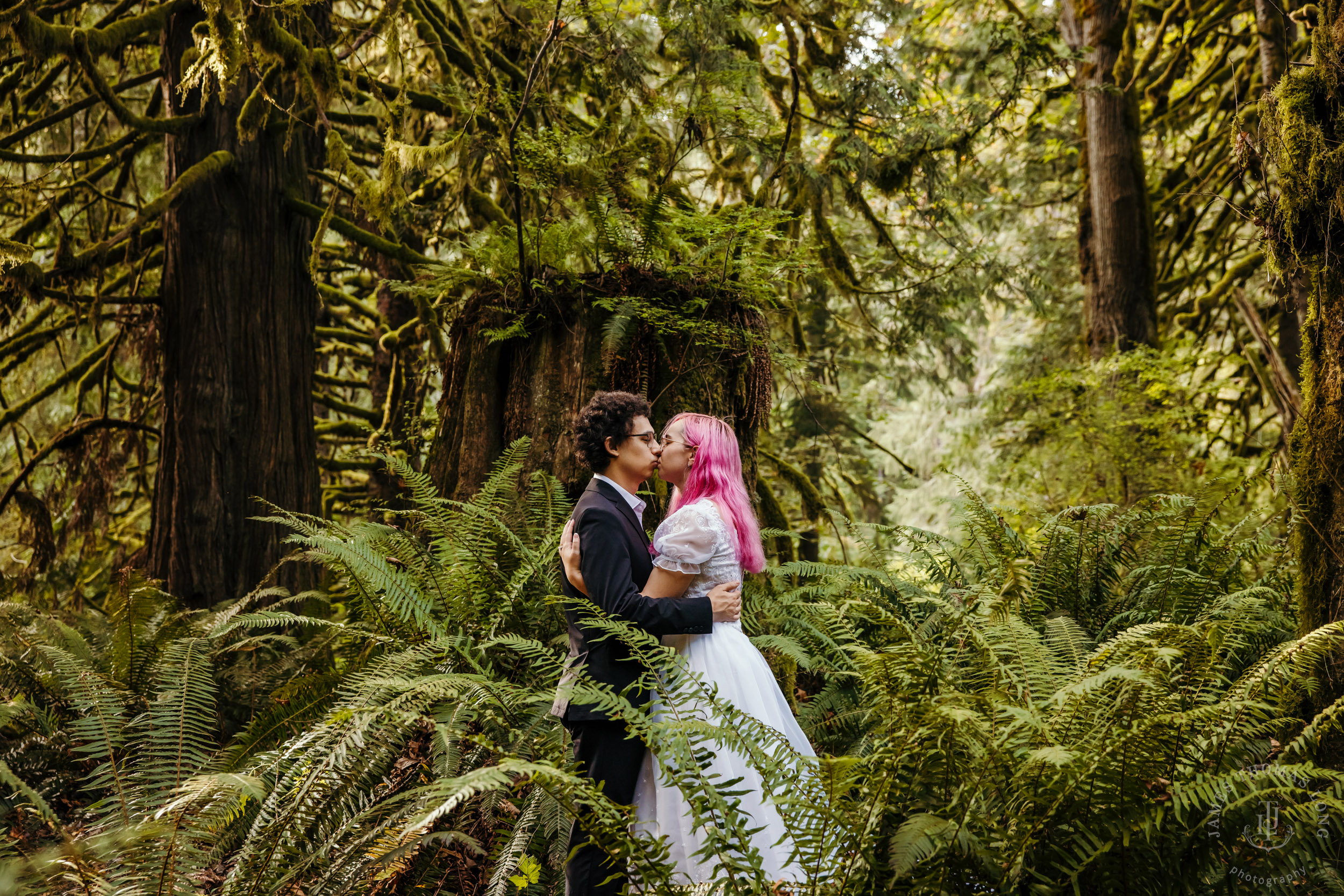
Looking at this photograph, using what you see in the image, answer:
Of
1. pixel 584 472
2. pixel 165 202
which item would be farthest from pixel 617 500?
pixel 165 202

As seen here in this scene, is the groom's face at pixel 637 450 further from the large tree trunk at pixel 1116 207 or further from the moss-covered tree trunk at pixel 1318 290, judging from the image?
the large tree trunk at pixel 1116 207

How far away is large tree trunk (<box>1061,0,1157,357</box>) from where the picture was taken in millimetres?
8078

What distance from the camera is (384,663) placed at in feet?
11.0

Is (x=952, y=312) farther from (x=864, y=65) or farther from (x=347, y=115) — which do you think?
(x=347, y=115)

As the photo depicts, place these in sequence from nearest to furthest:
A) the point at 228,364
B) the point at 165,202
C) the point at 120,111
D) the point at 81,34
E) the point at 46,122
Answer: the point at 81,34
the point at 120,111
the point at 165,202
the point at 46,122
the point at 228,364

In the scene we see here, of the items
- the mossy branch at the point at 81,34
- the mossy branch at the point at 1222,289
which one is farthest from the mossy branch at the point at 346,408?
the mossy branch at the point at 1222,289

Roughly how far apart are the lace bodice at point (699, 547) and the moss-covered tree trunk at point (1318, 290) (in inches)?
80.4

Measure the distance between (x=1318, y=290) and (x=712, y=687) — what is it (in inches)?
102

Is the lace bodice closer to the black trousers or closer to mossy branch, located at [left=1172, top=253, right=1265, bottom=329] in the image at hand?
the black trousers

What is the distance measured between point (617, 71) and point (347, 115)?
2379mm

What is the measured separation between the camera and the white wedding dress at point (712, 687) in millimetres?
2801

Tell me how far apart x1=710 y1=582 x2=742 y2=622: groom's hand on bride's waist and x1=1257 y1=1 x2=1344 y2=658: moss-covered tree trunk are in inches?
79.6

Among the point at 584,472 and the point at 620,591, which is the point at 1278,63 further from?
the point at 620,591

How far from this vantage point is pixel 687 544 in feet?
9.51
